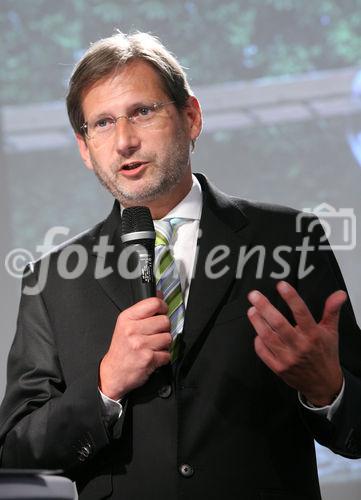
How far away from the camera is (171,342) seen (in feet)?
6.27

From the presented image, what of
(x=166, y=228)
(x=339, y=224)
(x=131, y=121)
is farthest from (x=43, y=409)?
(x=339, y=224)

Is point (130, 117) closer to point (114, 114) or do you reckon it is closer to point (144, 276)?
point (114, 114)

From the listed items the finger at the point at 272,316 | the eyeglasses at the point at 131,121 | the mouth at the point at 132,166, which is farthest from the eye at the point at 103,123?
the finger at the point at 272,316

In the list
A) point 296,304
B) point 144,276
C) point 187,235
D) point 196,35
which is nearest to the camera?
point 296,304

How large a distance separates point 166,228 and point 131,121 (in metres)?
0.29

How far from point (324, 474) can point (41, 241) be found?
63.3 inches

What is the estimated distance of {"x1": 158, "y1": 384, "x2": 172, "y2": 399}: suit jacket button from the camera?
6.67 ft

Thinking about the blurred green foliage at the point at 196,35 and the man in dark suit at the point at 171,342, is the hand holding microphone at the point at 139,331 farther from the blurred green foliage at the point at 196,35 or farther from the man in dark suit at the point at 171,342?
the blurred green foliage at the point at 196,35

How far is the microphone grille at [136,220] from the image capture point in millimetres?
1964

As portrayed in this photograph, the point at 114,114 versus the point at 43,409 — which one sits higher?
the point at 114,114

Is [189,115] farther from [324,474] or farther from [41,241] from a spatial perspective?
[324,474]

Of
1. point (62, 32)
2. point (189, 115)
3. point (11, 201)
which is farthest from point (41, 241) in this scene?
point (189, 115)

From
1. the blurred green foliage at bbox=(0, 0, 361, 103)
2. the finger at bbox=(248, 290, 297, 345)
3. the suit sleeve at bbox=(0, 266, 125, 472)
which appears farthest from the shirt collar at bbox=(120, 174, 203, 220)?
the blurred green foliage at bbox=(0, 0, 361, 103)

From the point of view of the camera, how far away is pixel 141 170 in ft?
7.23
